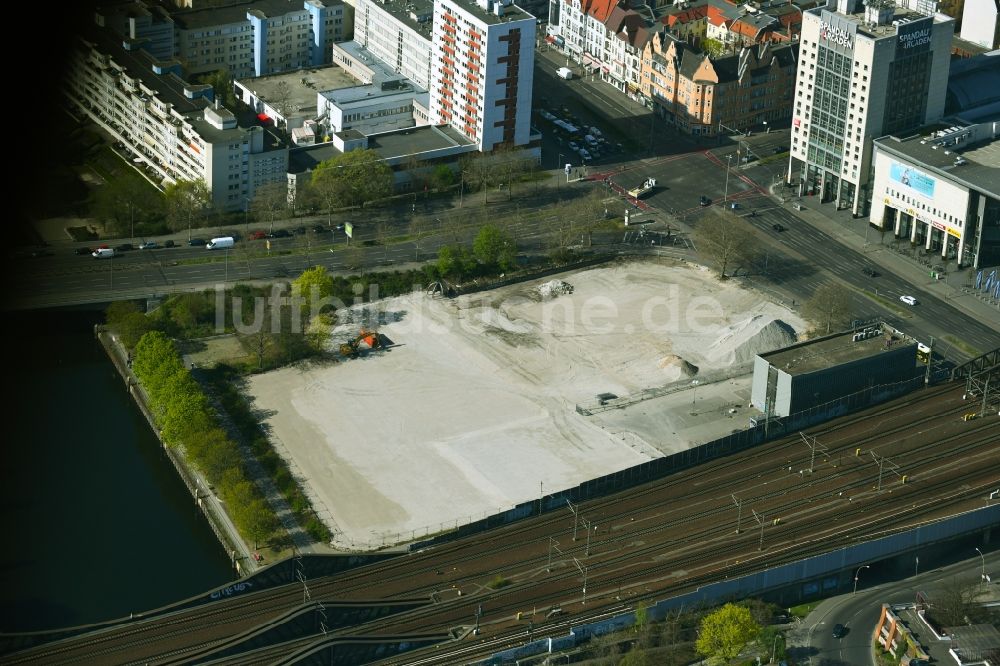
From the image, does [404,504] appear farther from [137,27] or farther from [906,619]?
[137,27]

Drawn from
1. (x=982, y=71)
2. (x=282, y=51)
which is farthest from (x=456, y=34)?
(x=982, y=71)

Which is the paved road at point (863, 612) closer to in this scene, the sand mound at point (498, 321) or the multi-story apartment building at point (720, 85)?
the sand mound at point (498, 321)

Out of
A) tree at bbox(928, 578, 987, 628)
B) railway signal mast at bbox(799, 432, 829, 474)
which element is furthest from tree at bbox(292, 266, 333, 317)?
tree at bbox(928, 578, 987, 628)

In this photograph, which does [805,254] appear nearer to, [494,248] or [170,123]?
[494,248]

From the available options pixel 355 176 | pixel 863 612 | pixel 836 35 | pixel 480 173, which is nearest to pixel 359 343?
pixel 355 176

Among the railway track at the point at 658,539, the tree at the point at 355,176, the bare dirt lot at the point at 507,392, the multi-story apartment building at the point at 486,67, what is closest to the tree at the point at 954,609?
the railway track at the point at 658,539
